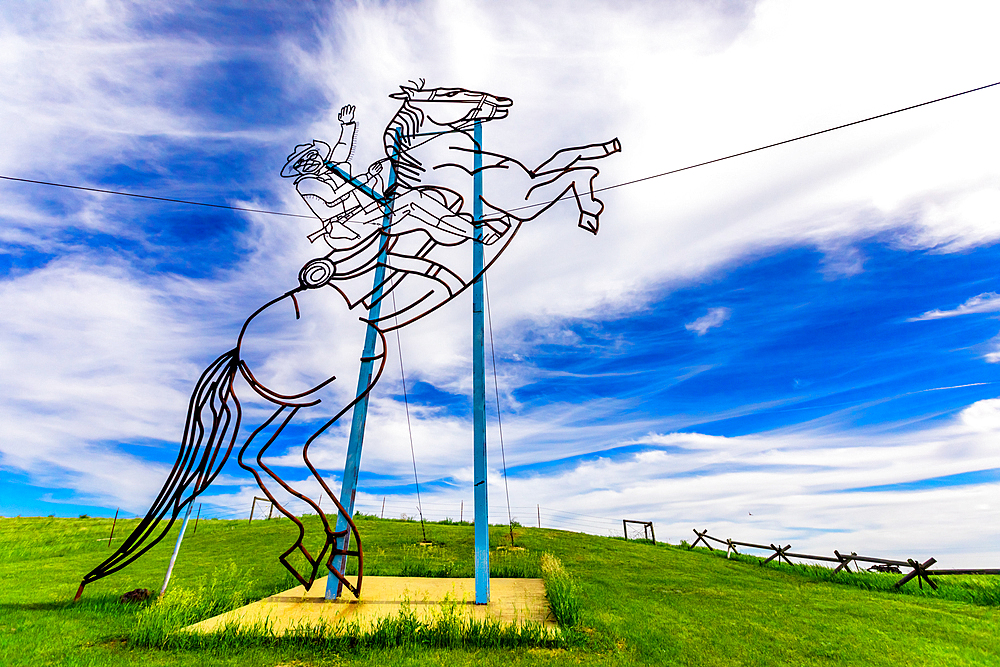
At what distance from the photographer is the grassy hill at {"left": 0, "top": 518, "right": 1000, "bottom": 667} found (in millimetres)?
4977

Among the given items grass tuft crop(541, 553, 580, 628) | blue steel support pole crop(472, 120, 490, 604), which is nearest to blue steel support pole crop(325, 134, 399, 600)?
blue steel support pole crop(472, 120, 490, 604)

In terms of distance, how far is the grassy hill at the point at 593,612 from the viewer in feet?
16.3

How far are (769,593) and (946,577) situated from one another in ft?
15.5

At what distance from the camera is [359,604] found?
6.56 meters

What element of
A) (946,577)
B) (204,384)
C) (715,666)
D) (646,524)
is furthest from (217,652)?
(646,524)

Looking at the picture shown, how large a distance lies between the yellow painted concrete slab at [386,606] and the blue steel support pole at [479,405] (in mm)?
474

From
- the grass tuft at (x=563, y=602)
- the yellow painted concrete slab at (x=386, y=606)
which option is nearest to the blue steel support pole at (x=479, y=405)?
the yellow painted concrete slab at (x=386, y=606)

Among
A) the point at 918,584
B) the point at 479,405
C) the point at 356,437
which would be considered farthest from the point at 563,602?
the point at 918,584

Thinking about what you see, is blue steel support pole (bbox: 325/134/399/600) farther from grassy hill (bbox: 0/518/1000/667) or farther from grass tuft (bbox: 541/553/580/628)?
grass tuft (bbox: 541/553/580/628)

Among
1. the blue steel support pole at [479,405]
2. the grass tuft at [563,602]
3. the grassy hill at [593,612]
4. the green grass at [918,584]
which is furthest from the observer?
the green grass at [918,584]

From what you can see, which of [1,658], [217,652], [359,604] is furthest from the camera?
[359,604]

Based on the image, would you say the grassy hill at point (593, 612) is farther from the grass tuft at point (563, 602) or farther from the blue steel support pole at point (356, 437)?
the blue steel support pole at point (356, 437)

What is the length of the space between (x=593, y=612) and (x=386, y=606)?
8.78ft

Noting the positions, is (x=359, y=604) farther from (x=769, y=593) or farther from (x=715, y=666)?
(x=769, y=593)
